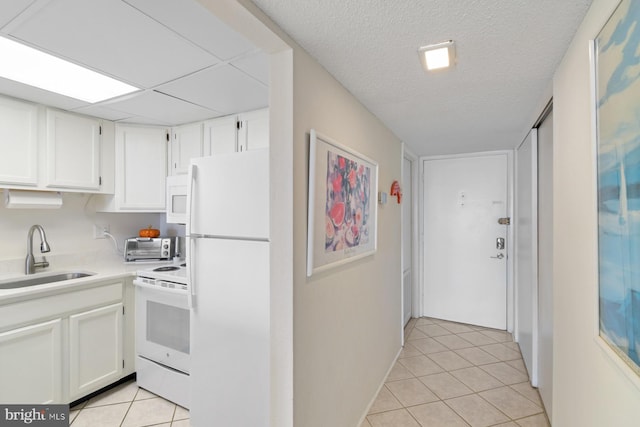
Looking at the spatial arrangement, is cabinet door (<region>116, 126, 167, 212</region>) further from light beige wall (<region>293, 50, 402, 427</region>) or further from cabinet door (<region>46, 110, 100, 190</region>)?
light beige wall (<region>293, 50, 402, 427</region>)

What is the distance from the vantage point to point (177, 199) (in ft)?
8.58

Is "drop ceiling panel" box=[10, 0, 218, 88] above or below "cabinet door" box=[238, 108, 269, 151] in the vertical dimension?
above

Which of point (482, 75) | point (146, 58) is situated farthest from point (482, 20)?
point (146, 58)

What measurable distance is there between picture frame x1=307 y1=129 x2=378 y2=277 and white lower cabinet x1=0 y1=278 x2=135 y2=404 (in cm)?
185

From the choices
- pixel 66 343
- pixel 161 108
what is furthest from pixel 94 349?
pixel 161 108

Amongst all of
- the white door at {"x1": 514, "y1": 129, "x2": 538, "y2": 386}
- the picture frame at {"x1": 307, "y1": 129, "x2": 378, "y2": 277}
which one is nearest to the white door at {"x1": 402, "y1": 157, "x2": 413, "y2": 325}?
the white door at {"x1": 514, "y1": 129, "x2": 538, "y2": 386}

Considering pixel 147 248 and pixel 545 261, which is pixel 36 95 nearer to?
pixel 147 248

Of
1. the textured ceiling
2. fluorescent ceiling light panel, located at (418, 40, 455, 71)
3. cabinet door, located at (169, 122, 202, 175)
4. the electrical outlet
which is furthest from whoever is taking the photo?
the electrical outlet

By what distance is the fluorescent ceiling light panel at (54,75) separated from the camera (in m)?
1.71

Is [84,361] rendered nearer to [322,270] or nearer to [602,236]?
[322,270]

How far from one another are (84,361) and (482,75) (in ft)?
10.5

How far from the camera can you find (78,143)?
8.48ft

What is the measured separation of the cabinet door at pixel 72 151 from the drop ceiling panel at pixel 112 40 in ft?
3.29

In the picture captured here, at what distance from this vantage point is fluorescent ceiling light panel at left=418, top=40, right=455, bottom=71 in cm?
143
